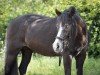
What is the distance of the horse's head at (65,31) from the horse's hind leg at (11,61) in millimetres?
1879

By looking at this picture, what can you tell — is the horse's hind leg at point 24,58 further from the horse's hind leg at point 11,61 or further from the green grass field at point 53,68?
the green grass field at point 53,68

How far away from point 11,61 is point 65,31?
232 cm

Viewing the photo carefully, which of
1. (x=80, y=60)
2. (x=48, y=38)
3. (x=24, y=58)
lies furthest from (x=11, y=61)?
(x=80, y=60)

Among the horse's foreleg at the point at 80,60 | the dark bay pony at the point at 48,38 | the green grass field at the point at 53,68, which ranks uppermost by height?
the dark bay pony at the point at 48,38

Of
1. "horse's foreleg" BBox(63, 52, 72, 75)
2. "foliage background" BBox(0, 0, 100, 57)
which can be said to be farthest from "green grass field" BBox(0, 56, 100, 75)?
"horse's foreleg" BBox(63, 52, 72, 75)

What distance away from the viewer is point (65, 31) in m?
6.46

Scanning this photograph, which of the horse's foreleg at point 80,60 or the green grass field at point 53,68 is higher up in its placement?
the horse's foreleg at point 80,60

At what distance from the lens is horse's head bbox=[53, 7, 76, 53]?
6.43 metres

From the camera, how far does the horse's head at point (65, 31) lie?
21.1ft

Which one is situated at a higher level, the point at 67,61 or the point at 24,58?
the point at 67,61

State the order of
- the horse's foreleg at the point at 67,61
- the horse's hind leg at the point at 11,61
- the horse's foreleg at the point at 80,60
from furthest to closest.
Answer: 1. the horse's hind leg at the point at 11,61
2. the horse's foreleg at the point at 80,60
3. the horse's foreleg at the point at 67,61

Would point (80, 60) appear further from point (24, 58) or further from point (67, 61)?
point (24, 58)

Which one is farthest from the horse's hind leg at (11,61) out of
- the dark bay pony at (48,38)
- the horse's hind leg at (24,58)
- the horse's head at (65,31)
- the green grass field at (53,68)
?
the horse's head at (65,31)

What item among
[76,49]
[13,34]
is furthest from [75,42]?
[13,34]
